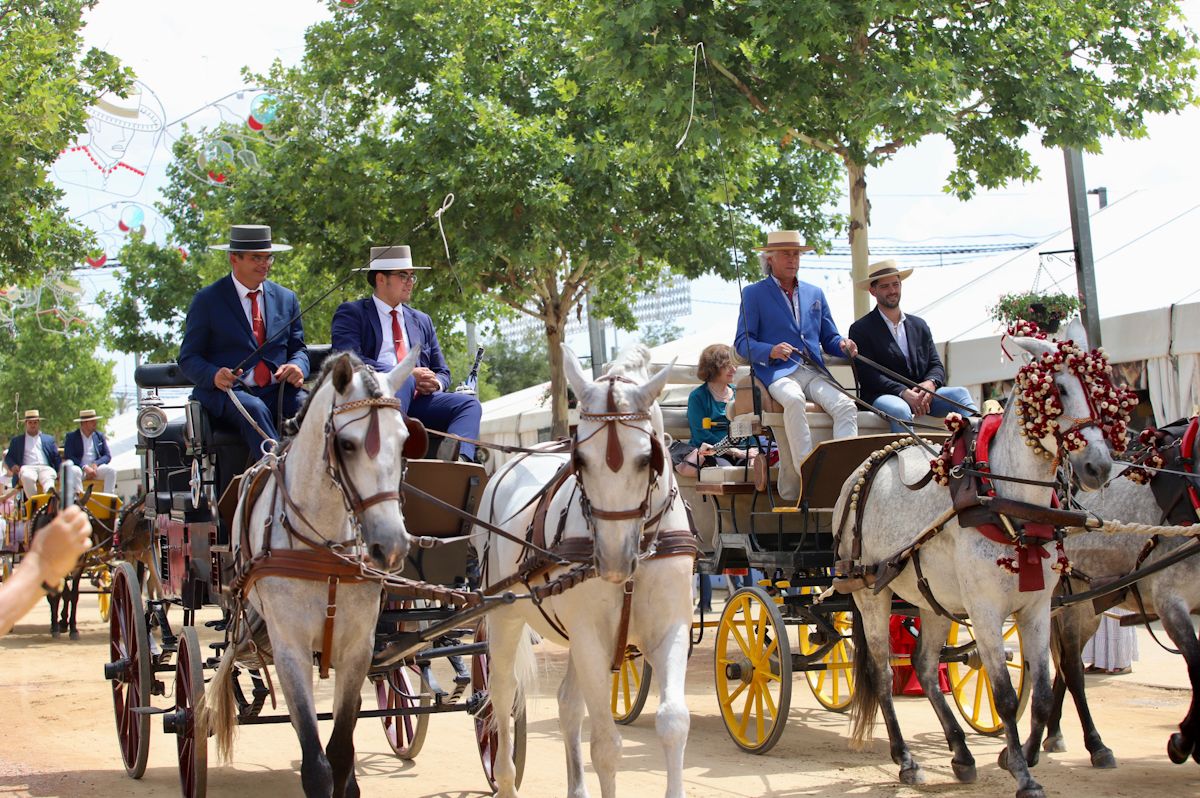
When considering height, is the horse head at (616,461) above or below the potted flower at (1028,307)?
below

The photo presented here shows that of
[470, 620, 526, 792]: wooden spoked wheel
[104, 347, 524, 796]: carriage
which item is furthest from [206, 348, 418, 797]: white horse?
[470, 620, 526, 792]: wooden spoked wheel

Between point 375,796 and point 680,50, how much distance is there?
23.6ft

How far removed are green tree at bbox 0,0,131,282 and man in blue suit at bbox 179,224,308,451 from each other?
7284 millimetres

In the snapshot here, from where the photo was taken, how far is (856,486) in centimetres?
759

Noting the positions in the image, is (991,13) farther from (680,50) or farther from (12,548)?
(12,548)

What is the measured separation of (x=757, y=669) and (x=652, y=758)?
2.77 feet

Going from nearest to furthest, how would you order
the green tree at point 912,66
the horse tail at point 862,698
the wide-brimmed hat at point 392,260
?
the wide-brimmed hat at point 392,260 → the horse tail at point 862,698 → the green tree at point 912,66

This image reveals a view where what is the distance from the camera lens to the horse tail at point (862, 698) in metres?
7.63

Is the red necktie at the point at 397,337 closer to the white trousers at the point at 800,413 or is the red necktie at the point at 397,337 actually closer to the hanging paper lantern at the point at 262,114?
the white trousers at the point at 800,413

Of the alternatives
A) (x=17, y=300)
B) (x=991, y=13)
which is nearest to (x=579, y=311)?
(x=991, y=13)

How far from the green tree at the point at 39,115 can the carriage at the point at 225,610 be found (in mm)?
6463

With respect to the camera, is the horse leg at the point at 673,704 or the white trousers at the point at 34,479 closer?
the horse leg at the point at 673,704

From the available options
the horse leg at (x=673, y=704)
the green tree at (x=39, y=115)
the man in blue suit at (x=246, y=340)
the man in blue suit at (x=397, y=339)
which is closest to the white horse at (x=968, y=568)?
the horse leg at (x=673, y=704)

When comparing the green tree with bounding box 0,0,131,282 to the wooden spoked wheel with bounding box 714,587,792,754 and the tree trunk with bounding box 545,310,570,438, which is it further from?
the wooden spoked wheel with bounding box 714,587,792,754
